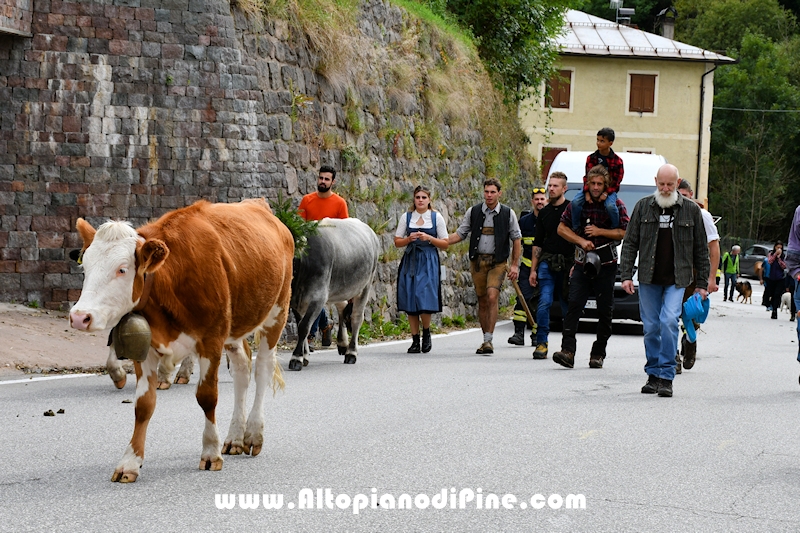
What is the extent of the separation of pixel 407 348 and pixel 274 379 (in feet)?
26.6

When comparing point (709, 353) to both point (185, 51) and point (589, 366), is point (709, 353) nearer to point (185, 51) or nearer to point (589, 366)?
point (589, 366)

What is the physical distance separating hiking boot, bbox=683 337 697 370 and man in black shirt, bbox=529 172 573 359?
5.50 ft

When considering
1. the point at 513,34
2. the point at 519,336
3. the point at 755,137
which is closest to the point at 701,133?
the point at 755,137

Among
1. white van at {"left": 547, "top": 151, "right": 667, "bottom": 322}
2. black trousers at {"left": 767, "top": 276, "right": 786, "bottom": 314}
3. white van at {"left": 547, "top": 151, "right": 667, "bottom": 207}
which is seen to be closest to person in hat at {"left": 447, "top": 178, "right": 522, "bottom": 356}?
white van at {"left": 547, "top": 151, "right": 667, "bottom": 322}

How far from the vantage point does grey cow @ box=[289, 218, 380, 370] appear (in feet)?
43.2

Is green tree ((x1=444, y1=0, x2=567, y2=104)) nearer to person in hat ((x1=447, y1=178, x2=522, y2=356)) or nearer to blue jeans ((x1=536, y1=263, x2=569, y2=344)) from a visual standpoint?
person in hat ((x1=447, y1=178, x2=522, y2=356))

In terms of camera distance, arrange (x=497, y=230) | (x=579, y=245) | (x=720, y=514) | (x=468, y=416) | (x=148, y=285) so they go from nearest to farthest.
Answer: (x=720, y=514) < (x=148, y=285) < (x=468, y=416) < (x=579, y=245) < (x=497, y=230)

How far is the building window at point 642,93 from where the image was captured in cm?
5506

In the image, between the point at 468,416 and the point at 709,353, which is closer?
the point at 468,416

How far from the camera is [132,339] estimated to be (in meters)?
6.29

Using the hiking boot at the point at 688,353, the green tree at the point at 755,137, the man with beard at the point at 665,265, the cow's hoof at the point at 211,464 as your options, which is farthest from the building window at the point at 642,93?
the cow's hoof at the point at 211,464

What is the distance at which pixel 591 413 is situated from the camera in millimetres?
9672

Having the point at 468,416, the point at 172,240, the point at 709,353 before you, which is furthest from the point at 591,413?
the point at 709,353

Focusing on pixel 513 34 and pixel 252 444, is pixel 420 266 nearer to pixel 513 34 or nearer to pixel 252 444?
pixel 252 444
